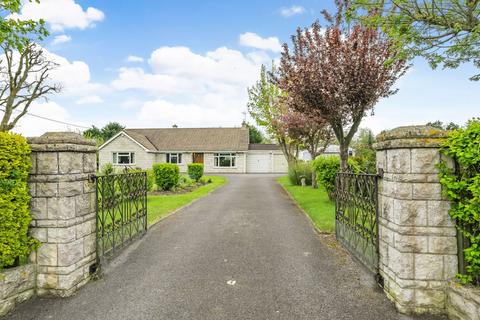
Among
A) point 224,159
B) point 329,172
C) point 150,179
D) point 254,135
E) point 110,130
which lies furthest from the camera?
point 254,135

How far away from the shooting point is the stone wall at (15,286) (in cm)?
326

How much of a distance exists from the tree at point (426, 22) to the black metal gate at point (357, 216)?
481 centimetres

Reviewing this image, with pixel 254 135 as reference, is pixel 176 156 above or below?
below

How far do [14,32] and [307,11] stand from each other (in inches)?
425

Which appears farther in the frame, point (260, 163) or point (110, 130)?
point (110, 130)

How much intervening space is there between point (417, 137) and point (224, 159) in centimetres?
3147

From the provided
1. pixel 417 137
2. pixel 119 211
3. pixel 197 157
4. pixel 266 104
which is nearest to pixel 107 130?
pixel 197 157

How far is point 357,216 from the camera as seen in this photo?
5.15m

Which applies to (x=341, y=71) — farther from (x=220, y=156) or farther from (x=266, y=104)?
(x=220, y=156)

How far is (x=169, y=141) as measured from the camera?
1417 inches

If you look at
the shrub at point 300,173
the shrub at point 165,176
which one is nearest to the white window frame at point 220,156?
the shrub at point 300,173

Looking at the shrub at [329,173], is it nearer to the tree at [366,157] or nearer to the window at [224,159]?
the tree at [366,157]

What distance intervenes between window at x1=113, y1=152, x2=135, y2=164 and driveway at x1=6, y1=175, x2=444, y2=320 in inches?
1088

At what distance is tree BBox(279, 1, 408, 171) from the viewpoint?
8164 mm
